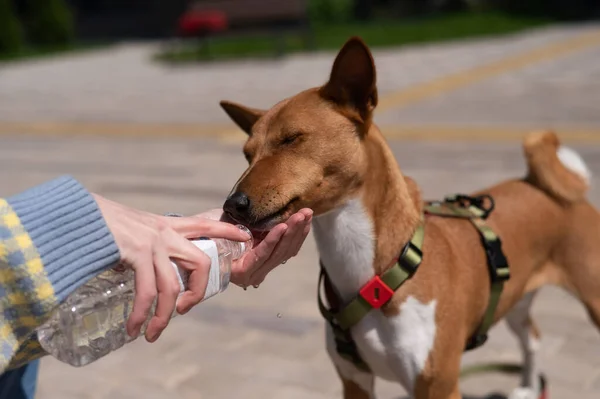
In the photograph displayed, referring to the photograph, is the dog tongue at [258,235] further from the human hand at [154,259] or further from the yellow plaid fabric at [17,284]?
the yellow plaid fabric at [17,284]

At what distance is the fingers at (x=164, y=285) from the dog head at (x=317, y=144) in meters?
0.73

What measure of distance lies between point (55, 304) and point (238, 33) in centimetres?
1894

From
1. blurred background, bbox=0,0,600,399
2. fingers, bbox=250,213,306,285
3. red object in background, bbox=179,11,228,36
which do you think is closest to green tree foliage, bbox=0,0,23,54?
blurred background, bbox=0,0,600,399

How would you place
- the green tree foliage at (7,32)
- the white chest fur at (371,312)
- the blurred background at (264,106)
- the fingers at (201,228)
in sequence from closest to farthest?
the fingers at (201,228)
the white chest fur at (371,312)
the blurred background at (264,106)
the green tree foliage at (7,32)

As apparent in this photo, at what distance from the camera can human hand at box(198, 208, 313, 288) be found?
1.96 m

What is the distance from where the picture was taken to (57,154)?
33.3ft

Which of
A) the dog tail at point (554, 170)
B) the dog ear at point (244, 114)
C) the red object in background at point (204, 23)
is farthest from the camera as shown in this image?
the red object in background at point (204, 23)

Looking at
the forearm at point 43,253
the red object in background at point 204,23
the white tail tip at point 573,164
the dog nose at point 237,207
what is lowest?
the red object in background at point 204,23

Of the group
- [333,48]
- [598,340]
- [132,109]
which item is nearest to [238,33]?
[333,48]

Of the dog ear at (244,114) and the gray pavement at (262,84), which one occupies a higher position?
the dog ear at (244,114)

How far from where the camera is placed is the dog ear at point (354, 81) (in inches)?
92.4

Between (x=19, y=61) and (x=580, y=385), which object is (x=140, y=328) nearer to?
(x=580, y=385)

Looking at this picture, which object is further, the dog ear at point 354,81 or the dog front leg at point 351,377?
the dog front leg at point 351,377

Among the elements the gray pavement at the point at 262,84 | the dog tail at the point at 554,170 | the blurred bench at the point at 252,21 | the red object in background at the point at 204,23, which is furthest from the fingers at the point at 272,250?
the red object in background at the point at 204,23
